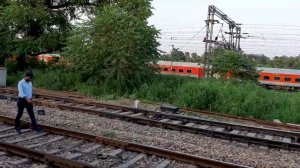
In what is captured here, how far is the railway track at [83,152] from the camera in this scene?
673cm

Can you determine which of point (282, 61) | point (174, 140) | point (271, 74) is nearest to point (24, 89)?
point (174, 140)

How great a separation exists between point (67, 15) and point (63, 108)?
14869mm

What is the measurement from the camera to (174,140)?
9.21 metres

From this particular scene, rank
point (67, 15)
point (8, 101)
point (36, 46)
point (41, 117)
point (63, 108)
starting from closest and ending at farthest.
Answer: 1. point (41, 117)
2. point (63, 108)
3. point (8, 101)
4. point (36, 46)
5. point (67, 15)

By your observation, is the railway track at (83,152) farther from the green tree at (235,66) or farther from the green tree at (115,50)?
the green tree at (235,66)

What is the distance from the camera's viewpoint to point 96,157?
23.5 feet

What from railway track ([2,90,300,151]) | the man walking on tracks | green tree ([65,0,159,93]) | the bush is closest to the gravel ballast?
railway track ([2,90,300,151])

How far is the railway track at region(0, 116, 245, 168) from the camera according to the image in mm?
6734

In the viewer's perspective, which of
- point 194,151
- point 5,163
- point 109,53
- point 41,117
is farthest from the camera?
point 109,53

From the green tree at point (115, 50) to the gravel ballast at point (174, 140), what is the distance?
20.8 feet

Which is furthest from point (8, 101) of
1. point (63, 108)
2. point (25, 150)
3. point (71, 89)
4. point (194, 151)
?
point (194, 151)

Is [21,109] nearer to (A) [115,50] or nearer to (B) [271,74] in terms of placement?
(A) [115,50]

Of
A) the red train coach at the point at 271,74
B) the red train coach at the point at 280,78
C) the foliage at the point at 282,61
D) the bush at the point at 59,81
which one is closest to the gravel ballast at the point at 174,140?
the bush at the point at 59,81

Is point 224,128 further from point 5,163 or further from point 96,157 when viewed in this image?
point 5,163
